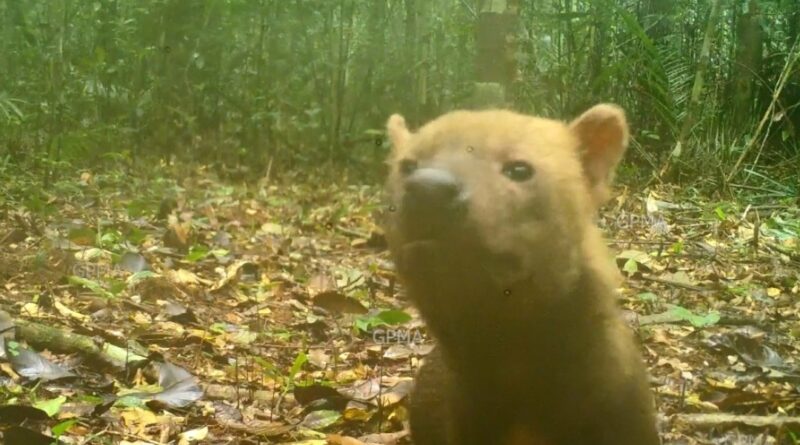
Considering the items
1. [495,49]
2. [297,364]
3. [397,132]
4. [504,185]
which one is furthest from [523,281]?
[297,364]

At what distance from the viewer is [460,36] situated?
200 cm

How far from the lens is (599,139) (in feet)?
5.84

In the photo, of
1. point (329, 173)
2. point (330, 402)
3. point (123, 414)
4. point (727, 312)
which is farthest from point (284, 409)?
point (727, 312)

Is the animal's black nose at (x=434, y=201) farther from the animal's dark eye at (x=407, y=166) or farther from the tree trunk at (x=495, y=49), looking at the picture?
the tree trunk at (x=495, y=49)

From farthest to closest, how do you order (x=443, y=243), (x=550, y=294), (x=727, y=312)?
(x=727, y=312) < (x=550, y=294) < (x=443, y=243)

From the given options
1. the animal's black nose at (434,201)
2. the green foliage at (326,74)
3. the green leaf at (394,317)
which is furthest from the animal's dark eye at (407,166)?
the green leaf at (394,317)

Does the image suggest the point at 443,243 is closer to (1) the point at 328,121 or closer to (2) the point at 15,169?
(1) the point at 328,121

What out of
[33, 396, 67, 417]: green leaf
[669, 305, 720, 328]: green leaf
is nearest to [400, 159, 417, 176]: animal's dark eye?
[669, 305, 720, 328]: green leaf

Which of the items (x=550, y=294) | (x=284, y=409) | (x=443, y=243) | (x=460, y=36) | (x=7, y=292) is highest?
(x=460, y=36)

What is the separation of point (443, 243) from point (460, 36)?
0.63 metres

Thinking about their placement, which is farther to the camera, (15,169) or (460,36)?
(15,169)

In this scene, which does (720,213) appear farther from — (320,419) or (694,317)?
(320,419)

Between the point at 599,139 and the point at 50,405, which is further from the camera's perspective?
the point at 50,405

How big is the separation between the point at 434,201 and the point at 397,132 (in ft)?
1.28
